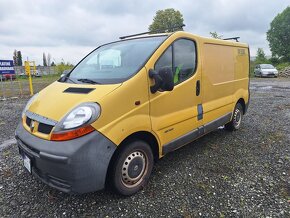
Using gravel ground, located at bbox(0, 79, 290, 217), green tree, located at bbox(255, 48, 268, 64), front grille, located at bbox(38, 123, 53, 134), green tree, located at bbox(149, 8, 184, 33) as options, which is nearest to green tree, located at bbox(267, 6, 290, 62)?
green tree, located at bbox(255, 48, 268, 64)

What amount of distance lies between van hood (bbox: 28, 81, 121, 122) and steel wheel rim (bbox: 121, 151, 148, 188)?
2.67 feet

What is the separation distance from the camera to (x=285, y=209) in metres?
2.56

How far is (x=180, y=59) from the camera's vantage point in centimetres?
336

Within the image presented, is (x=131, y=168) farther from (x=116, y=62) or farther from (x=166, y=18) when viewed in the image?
(x=166, y=18)

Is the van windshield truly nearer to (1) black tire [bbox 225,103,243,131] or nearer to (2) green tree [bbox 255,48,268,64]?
(1) black tire [bbox 225,103,243,131]

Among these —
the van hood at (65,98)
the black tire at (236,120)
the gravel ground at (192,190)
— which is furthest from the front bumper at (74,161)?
the black tire at (236,120)

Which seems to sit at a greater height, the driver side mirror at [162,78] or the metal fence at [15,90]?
the driver side mirror at [162,78]

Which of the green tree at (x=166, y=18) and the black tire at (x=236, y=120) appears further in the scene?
the green tree at (x=166, y=18)

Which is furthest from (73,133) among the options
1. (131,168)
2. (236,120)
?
(236,120)

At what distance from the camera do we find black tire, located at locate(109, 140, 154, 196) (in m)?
2.65

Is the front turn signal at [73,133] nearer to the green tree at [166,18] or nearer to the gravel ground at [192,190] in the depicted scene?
the gravel ground at [192,190]

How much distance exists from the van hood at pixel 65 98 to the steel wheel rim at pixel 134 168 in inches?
32.1

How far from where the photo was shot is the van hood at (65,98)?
2496mm

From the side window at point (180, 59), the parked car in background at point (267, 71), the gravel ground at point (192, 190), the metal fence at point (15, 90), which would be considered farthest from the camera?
the parked car in background at point (267, 71)
